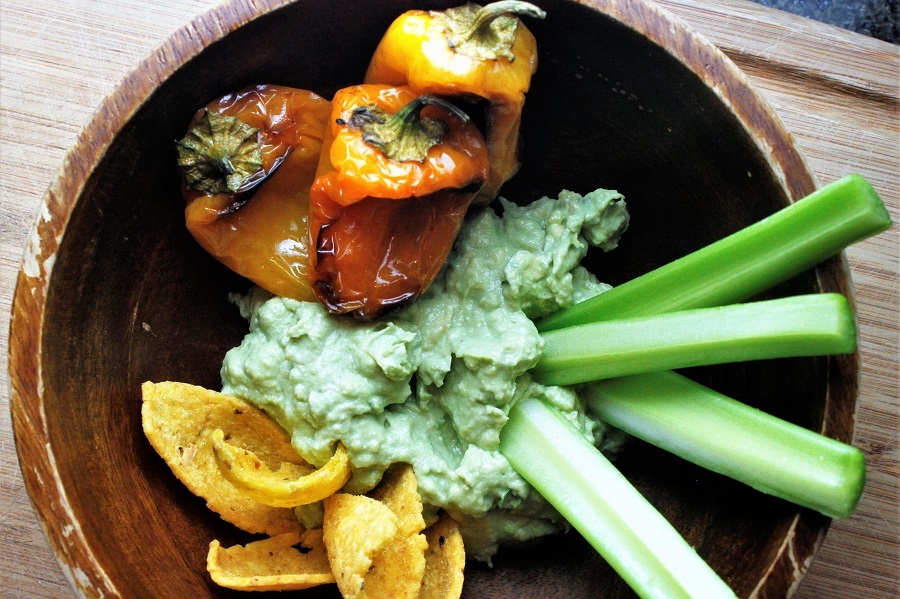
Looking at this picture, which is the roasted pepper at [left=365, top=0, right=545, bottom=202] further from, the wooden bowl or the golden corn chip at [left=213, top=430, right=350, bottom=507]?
the golden corn chip at [left=213, top=430, right=350, bottom=507]

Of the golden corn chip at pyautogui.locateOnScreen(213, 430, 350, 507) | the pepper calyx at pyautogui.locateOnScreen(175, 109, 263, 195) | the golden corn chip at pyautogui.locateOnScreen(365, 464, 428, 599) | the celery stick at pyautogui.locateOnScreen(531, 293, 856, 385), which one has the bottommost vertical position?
the golden corn chip at pyautogui.locateOnScreen(365, 464, 428, 599)

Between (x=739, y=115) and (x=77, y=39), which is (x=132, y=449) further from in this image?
(x=739, y=115)

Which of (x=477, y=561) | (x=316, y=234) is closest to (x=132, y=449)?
(x=316, y=234)

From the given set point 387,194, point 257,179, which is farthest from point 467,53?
point 257,179

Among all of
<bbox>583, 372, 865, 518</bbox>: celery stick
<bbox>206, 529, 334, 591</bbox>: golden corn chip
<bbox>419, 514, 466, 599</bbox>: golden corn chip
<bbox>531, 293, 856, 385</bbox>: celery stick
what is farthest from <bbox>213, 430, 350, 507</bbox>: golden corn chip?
<bbox>583, 372, 865, 518</bbox>: celery stick

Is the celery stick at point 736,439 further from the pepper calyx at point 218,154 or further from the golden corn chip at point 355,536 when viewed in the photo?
the pepper calyx at point 218,154

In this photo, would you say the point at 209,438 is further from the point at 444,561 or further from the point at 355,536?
the point at 444,561

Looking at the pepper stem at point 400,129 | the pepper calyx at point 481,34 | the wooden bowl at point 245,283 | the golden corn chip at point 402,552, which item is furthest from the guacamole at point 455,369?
the pepper calyx at point 481,34
